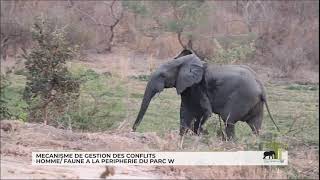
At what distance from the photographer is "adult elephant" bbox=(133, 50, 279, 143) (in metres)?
9.51

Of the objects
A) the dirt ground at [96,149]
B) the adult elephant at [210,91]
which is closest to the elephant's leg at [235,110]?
the adult elephant at [210,91]

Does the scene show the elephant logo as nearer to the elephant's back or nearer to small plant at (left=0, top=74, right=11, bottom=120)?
the elephant's back

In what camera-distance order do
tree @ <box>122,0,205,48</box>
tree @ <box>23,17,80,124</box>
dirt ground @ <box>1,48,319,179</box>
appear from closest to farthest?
dirt ground @ <box>1,48,319,179</box>, tree @ <box>23,17,80,124</box>, tree @ <box>122,0,205,48</box>

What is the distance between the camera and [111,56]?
80.7ft

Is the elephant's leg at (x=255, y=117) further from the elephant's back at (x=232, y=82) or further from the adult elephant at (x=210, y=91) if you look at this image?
the elephant's back at (x=232, y=82)

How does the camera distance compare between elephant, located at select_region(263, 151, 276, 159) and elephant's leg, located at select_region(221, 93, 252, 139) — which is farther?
elephant's leg, located at select_region(221, 93, 252, 139)

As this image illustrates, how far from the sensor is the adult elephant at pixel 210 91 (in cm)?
951

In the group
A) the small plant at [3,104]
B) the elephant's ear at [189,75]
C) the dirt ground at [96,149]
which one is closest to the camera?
the dirt ground at [96,149]

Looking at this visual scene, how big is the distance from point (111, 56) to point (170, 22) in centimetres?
267

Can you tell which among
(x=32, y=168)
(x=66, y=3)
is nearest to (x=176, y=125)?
(x=32, y=168)

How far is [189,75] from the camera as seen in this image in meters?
9.63

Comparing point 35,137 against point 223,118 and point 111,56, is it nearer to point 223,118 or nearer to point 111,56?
point 223,118

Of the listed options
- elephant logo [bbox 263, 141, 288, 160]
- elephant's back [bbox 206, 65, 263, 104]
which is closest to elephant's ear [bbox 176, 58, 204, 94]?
elephant's back [bbox 206, 65, 263, 104]

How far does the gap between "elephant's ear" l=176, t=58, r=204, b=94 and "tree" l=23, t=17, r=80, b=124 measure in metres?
1.59
